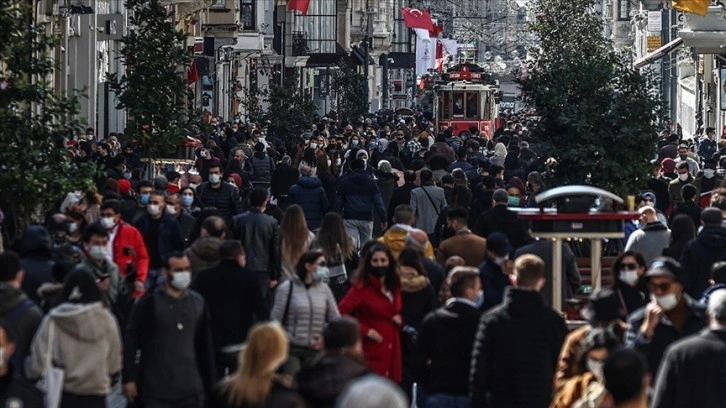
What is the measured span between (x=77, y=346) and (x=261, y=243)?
21.6 feet

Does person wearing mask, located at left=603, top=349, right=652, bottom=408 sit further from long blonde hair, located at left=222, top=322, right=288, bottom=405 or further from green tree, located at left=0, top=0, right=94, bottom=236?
green tree, located at left=0, top=0, right=94, bottom=236

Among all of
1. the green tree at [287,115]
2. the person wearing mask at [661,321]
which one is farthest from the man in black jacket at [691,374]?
the green tree at [287,115]

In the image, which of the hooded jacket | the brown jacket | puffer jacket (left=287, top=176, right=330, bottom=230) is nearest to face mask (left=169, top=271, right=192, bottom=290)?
the brown jacket

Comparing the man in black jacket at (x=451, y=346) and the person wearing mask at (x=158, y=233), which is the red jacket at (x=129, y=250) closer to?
the person wearing mask at (x=158, y=233)

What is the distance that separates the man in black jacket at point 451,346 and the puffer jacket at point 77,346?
190cm

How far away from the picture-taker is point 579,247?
19.2m

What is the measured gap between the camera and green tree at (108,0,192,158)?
27.3 meters

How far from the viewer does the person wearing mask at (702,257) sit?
16094 millimetres

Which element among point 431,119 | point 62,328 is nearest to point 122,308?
point 62,328

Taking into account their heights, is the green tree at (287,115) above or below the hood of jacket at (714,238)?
above

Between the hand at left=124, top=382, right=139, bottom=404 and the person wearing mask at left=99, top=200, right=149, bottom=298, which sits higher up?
the person wearing mask at left=99, top=200, right=149, bottom=298

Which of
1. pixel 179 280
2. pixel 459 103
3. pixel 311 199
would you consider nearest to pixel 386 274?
pixel 179 280

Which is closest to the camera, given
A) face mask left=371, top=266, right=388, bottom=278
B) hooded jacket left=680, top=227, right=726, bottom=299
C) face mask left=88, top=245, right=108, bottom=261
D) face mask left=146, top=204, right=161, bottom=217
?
face mask left=371, top=266, right=388, bottom=278

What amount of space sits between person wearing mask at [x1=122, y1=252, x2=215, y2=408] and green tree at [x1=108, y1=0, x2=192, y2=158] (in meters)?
15.2
